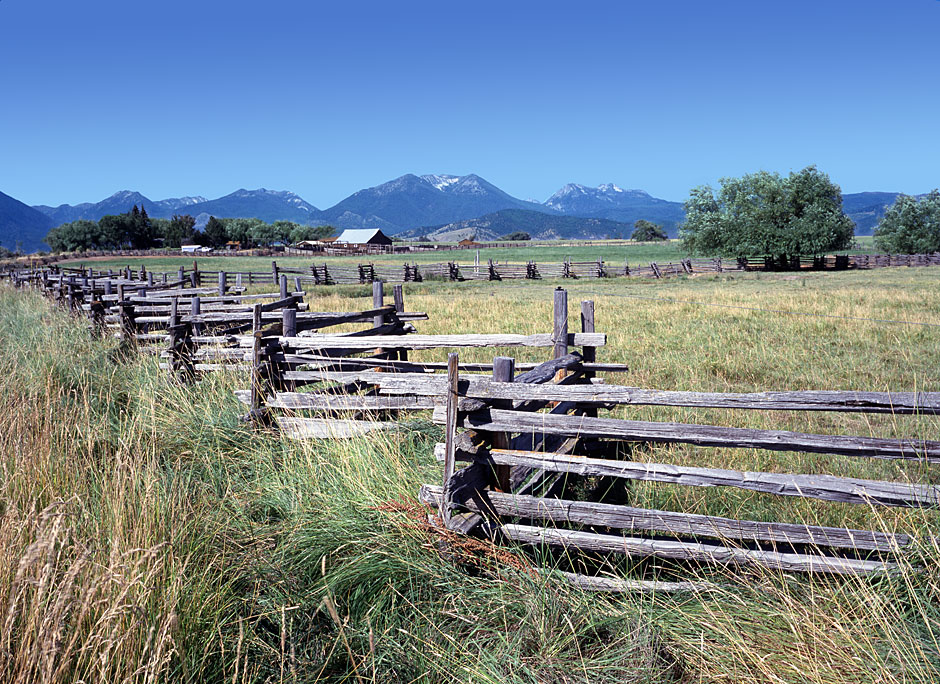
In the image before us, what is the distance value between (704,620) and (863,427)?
5611mm

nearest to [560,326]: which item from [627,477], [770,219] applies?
[627,477]

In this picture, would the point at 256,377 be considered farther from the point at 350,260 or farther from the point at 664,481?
the point at 350,260

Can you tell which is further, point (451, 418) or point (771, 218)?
point (771, 218)

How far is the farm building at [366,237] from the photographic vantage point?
137712mm

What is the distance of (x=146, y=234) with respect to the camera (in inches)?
5325

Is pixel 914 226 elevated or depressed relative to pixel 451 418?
elevated

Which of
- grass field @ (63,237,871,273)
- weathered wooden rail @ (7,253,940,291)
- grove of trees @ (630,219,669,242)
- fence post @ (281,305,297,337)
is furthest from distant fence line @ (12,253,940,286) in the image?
grove of trees @ (630,219,669,242)

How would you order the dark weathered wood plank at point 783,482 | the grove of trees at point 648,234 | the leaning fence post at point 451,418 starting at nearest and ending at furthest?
the dark weathered wood plank at point 783,482 < the leaning fence post at point 451,418 < the grove of trees at point 648,234

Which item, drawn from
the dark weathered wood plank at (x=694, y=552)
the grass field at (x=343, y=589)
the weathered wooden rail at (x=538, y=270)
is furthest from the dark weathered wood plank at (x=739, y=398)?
the weathered wooden rail at (x=538, y=270)

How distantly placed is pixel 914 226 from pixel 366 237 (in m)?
104

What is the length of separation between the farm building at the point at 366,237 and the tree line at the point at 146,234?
1521 centimetres

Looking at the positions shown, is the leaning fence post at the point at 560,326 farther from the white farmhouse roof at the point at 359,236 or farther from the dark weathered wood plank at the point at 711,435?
the white farmhouse roof at the point at 359,236

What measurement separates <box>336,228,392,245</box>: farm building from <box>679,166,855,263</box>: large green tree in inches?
3589

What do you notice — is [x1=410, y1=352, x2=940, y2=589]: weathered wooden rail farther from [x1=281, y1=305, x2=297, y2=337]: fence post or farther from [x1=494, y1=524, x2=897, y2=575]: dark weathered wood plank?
[x1=281, y1=305, x2=297, y2=337]: fence post
